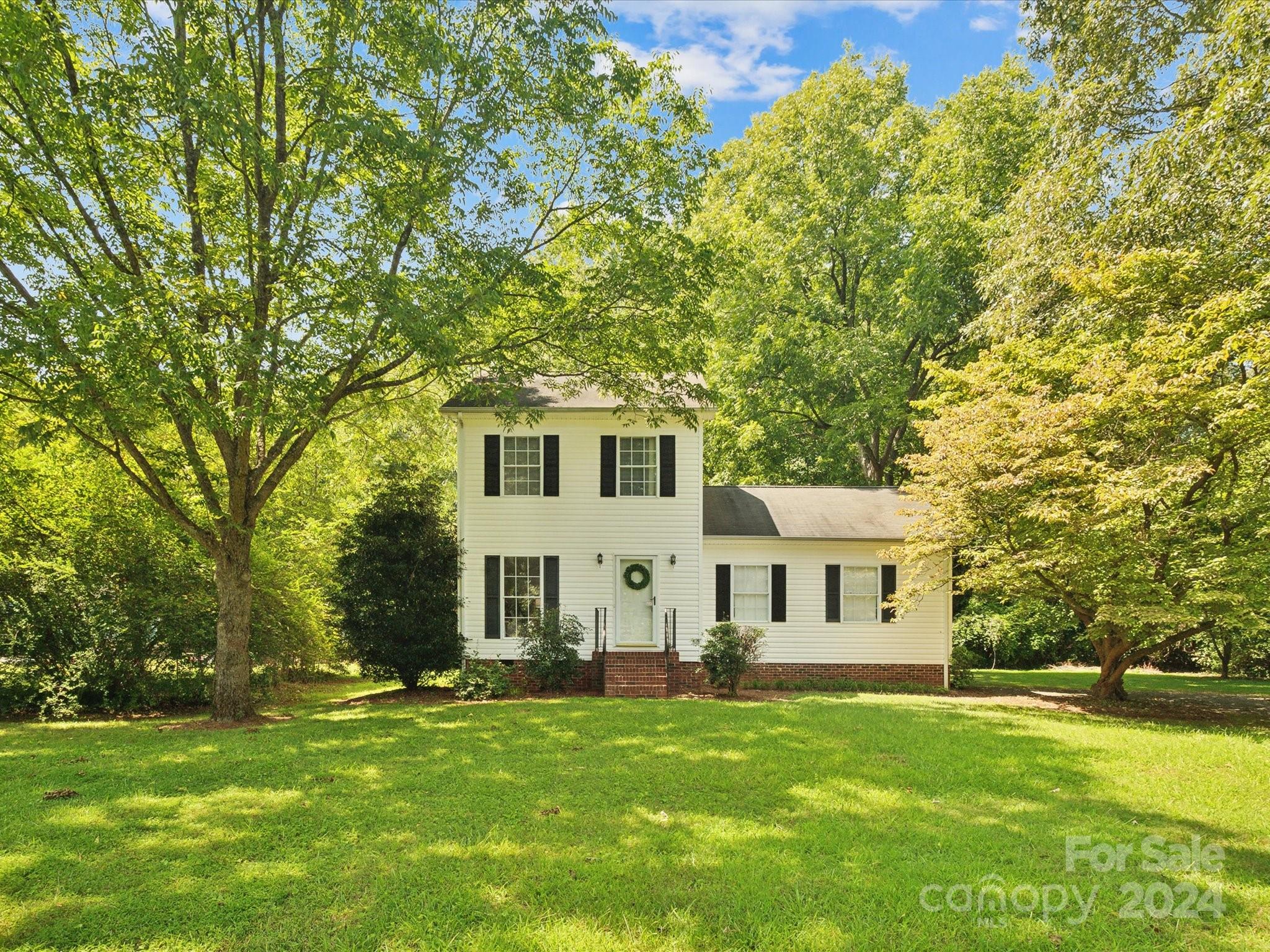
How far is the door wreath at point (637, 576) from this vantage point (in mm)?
13992

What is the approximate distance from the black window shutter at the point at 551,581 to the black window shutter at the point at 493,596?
883 millimetres

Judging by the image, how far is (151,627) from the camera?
10672 millimetres

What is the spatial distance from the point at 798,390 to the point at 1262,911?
18532mm

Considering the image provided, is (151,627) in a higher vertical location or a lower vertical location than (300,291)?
lower

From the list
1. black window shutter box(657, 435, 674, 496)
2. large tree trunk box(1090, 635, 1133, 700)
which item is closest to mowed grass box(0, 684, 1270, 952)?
large tree trunk box(1090, 635, 1133, 700)

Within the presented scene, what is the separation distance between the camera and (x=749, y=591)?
A: 1480 cm

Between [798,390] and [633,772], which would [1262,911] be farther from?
[798,390]

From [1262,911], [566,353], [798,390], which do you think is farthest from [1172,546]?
[798,390]

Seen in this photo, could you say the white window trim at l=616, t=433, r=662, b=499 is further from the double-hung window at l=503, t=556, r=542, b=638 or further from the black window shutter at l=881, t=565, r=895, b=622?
the black window shutter at l=881, t=565, r=895, b=622

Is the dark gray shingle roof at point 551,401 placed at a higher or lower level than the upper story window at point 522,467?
higher

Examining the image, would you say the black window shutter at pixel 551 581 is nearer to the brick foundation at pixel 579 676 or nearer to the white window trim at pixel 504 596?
the white window trim at pixel 504 596

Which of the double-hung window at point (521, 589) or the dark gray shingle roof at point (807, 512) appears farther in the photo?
the dark gray shingle roof at point (807, 512)

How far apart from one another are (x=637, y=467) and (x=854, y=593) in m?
5.65

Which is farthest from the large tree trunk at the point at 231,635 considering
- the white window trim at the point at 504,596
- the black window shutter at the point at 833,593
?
the black window shutter at the point at 833,593
